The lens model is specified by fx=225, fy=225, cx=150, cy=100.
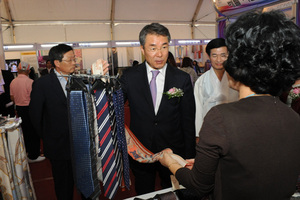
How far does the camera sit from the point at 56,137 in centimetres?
225

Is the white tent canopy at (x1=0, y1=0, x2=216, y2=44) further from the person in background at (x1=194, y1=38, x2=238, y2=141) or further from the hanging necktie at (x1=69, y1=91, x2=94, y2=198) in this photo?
the hanging necktie at (x1=69, y1=91, x2=94, y2=198)

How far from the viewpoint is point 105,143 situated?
159cm

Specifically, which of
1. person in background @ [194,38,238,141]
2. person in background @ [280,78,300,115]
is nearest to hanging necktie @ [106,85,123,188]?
person in background @ [194,38,238,141]

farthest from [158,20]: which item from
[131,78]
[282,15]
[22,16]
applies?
[282,15]

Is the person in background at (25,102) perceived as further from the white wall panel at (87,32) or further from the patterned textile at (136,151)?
the white wall panel at (87,32)

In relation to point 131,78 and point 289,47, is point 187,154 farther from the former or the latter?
point 289,47

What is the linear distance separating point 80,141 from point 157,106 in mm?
827

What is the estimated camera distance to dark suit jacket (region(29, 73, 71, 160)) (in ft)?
7.20

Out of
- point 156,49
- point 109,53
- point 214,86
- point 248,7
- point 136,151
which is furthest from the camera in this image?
point 109,53

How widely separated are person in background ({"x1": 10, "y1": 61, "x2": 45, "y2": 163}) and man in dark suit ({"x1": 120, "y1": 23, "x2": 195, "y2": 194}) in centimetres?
307

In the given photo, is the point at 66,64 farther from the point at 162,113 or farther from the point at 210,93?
the point at 210,93

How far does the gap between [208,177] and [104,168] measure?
916 mm

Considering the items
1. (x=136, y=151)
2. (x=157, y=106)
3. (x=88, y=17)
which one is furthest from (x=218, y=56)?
(x=88, y=17)

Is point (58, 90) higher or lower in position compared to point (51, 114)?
higher
